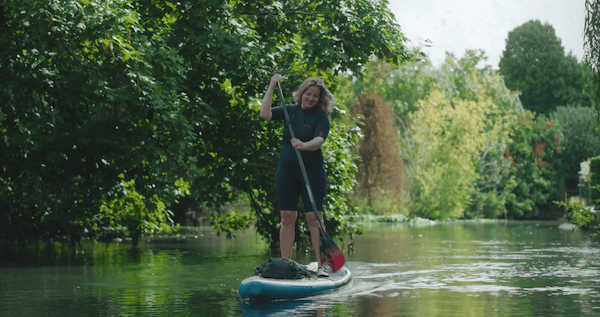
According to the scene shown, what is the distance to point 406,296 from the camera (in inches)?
328

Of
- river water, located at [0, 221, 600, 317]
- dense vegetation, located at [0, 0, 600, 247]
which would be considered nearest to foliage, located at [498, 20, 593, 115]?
dense vegetation, located at [0, 0, 600, 247]

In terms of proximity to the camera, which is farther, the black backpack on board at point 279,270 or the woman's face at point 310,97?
the woman's face at point 310,97

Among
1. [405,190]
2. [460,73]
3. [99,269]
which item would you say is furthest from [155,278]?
[460,73]

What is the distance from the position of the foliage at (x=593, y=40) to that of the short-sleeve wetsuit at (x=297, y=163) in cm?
495

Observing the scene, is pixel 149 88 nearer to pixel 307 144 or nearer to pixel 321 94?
pixel 321 94

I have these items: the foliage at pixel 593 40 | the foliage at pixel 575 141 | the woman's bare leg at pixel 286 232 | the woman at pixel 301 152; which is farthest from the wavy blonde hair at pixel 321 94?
the foliage at pixel 575 141

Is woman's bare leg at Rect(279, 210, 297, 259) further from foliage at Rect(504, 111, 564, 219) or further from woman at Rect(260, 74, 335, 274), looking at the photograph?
foliage at Rect(504, 111, 564, 219)

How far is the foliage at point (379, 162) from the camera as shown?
44.2 m

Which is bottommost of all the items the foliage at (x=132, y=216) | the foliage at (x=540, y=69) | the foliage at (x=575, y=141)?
the foliage at (x=132, y=216)

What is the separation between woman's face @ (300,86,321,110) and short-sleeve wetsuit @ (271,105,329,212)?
0.08 m

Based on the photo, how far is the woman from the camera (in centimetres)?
881

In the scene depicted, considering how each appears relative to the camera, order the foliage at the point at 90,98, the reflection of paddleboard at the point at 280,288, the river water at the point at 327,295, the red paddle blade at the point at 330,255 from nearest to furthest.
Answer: the river water at the point at 327,295 → the reflection of paddleboard at the point at 280,288 → the red paddle blade at the point at 330,255 → the foliage at the point at 90,98

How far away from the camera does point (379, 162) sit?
44.7 m

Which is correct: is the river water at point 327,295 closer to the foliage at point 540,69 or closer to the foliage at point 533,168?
the foliage at point 533,168
